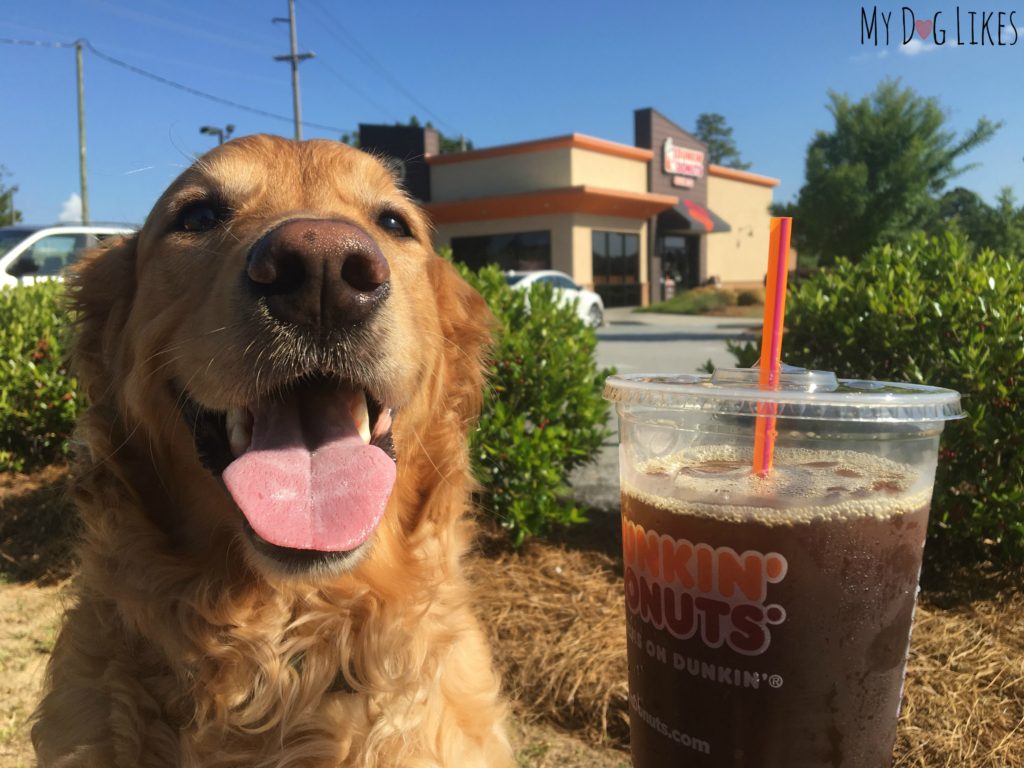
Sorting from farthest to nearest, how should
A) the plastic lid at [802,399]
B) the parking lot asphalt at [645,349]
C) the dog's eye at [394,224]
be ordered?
the parking lot asphalt at [645,349], the dog's eye at [394,224], the plastic lid at [802,399]

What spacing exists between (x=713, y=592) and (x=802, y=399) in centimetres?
41

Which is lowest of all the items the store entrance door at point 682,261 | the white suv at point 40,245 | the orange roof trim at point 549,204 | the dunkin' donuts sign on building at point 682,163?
the white suv at point 40,245

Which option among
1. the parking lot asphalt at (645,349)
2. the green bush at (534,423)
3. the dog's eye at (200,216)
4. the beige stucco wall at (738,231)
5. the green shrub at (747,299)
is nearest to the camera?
the dog's eye at (200,216)

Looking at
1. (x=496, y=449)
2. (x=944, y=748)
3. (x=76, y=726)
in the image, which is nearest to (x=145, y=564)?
(x=76, y=726)

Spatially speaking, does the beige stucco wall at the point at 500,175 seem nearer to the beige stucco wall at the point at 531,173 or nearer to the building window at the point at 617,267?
the beige stucco wall at the point at 531,173

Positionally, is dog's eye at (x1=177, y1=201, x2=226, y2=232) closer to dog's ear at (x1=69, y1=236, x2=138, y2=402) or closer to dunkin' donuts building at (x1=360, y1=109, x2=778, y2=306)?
dog's ear at (x1=69, y1=236, x2=138, y2=402)

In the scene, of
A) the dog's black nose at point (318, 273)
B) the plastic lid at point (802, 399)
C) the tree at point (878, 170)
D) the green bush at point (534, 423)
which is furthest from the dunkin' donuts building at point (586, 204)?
the plastic lid at point (802, 399)

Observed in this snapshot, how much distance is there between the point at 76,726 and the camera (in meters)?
1.87

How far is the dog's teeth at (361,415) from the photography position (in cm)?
196

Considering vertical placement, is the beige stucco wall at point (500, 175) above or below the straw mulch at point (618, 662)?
above

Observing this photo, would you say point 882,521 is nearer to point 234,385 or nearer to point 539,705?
point 234,385

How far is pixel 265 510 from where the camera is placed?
5.61ft

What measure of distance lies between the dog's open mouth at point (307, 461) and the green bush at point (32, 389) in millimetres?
3952

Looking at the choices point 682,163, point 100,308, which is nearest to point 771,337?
point 100,308
